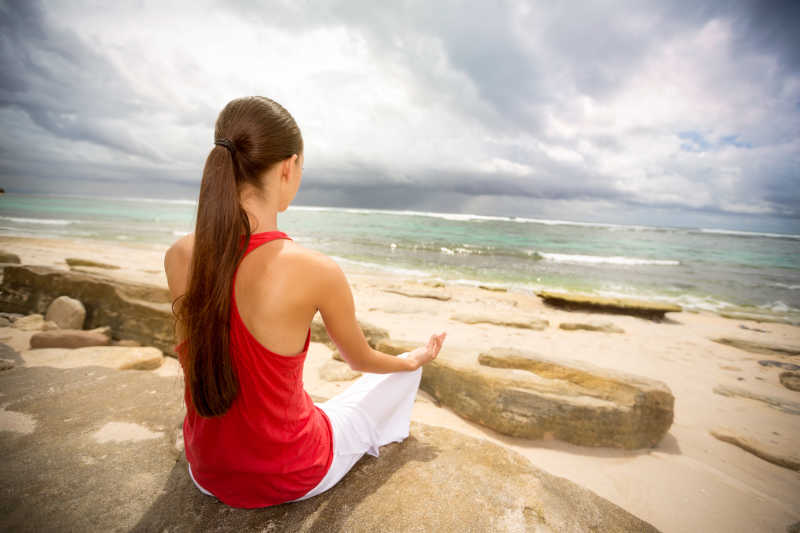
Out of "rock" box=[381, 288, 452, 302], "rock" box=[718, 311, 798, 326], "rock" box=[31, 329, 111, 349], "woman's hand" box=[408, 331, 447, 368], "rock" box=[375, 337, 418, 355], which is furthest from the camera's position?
"rock" box=[718, 311, 798, 326]

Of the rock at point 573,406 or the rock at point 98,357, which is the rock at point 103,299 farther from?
the rock at point 573,406

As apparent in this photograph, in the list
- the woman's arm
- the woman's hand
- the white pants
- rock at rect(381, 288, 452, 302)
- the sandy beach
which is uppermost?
the woman's arm

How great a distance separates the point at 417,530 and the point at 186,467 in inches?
48.4

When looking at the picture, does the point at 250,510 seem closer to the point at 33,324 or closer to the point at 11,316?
the point at 33,324

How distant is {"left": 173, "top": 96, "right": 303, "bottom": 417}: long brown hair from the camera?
1211 millimetres

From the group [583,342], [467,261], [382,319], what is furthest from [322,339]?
[467,261]

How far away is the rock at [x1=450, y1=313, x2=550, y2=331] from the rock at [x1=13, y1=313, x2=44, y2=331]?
5954 mm

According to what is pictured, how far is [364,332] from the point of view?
14.0 feet

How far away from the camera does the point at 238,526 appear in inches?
55.6

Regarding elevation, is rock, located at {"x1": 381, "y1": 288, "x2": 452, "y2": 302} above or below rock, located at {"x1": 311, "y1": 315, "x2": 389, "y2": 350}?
below

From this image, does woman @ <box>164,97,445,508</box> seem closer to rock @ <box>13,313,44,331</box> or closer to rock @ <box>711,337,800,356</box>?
rock @ <box>13,313,44,331</box>

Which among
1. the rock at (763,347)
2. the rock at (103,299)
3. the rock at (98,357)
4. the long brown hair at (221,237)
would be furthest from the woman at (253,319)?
the rock at (763,347)

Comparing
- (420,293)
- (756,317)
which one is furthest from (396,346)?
(756,317)

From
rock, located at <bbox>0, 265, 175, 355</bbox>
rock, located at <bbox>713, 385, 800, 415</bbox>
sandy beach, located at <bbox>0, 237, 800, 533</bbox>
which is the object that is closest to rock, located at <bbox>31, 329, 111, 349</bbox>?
rock, located at <bbox>0, 265, 175, 355</bbox>
